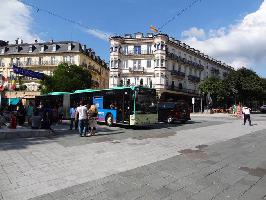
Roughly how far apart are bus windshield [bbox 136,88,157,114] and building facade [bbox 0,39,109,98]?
4564 centimetres

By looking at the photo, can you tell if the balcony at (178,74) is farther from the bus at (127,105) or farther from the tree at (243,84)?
the bus at (127,105)

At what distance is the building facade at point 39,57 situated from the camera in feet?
209

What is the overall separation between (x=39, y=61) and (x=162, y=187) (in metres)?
63.1

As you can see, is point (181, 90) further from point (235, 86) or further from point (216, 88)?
point (235, 86)

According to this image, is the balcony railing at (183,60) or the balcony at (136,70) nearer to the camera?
the balcony at (136,70)

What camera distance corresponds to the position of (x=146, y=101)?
19.8 metres

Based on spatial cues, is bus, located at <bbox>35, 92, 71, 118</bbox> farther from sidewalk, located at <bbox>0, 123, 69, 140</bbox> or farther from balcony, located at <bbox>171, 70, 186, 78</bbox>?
balcony, located at <bbox>171, 70, 186, 78</bbox>

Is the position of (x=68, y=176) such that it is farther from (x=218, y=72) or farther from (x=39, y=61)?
(x=218, y=72)

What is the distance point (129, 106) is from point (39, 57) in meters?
51.0

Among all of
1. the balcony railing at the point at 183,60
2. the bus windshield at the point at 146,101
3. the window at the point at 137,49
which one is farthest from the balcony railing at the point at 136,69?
the bus windshield at the point at 146,101

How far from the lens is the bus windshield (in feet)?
63.1

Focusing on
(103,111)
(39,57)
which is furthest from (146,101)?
(39,57)

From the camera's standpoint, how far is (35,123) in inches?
620

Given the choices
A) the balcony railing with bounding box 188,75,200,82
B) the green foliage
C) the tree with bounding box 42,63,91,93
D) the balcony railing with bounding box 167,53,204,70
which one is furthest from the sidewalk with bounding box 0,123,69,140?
the balcony railing with bounding box 188,75,200,82
